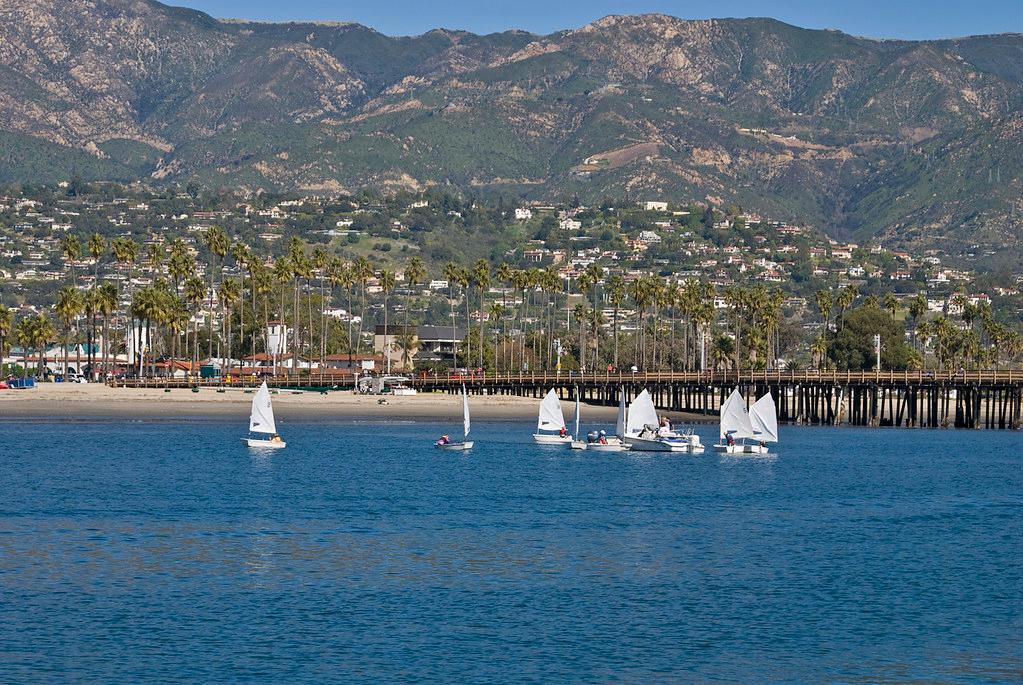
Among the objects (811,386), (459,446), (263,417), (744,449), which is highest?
(811,386)

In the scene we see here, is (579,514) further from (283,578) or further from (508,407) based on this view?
(508,407)

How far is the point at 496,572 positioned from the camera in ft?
168

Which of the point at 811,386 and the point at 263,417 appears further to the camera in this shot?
the point at 811,386

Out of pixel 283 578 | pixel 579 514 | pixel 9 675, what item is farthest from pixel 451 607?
pixel 579 514

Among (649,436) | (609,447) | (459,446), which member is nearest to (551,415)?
(609,447)

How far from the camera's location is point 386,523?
62.2m

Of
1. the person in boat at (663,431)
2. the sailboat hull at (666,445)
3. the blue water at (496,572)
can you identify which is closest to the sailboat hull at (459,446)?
the blue water at (496,572)

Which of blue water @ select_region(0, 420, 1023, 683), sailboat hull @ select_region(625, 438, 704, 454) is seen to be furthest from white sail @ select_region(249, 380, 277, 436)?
sailboat hull @ select_region(625, 438, 704, 454)

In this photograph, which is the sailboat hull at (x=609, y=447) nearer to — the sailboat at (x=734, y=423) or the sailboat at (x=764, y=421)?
the sailboat at (x=734, y=423)

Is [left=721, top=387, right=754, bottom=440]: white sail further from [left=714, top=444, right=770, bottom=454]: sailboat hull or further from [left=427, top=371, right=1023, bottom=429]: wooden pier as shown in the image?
[left=427, top=371, right=1023, bottom=429]: wooden pier

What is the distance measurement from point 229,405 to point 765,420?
54.9 m

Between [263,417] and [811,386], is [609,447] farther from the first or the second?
[811,386]

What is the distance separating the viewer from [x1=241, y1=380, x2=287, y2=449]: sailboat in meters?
Result: 96.9

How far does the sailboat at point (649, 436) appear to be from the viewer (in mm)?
99194
